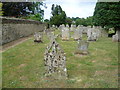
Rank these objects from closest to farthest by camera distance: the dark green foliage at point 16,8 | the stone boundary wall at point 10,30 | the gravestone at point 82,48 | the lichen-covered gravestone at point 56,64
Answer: the lichen-covered gravestone at point 56,64
the gravestone at point 82,48
the stone boundary wall at point 10,30
the dark green foliage at point 16,8

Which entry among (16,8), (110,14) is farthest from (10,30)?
(16,8)

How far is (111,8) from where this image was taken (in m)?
16.5

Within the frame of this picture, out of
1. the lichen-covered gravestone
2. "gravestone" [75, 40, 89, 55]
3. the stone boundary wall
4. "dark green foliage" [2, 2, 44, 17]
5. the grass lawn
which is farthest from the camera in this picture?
"dark green foliage" [2, 2, 44, 17]

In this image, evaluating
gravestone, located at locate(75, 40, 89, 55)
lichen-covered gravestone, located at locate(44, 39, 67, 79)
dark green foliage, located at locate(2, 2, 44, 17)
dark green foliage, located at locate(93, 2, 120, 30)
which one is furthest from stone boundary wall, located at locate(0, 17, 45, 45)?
dark green foliage, located at locate(93, 2, 120, 30)

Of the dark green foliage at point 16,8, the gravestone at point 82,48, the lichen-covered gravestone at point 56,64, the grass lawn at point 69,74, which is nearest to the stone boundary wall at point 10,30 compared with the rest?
the grass lawn at point 69,74

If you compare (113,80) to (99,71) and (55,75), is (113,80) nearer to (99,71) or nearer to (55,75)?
(99,71)

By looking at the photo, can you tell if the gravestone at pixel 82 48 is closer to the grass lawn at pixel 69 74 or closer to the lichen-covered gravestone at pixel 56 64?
the grass lawn at pixel 69 74

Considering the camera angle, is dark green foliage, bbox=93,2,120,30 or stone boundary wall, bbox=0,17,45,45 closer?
stone boundary wall, bbox=0,17,45,45

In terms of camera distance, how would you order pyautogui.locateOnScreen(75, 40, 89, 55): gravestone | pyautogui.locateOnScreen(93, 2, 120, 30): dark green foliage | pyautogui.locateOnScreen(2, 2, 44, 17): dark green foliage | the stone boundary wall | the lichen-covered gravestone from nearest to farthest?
the lichen-covered gravestone, pyautogui.locateOnScreen(75, 40, 89, 55): gravestone, the stone boundary wall, pyautogui.locateOnScreen(93, 2, 120, 30): dark green foliage, pyautogui.locateOnScreen(2, 2, 44, 17): dark green foliage

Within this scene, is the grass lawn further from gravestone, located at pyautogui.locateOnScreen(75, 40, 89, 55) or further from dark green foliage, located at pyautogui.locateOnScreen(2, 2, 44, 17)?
dark green foliage, located at pyautogui.locateOnScreen(2, 2, 44, 17)

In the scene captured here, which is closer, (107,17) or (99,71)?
(99,71)

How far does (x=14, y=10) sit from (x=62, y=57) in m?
25.4

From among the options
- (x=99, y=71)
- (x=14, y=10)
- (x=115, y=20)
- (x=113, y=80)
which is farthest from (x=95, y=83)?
(x=14, y=10)

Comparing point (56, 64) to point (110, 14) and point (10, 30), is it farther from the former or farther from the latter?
point (110, 14)
